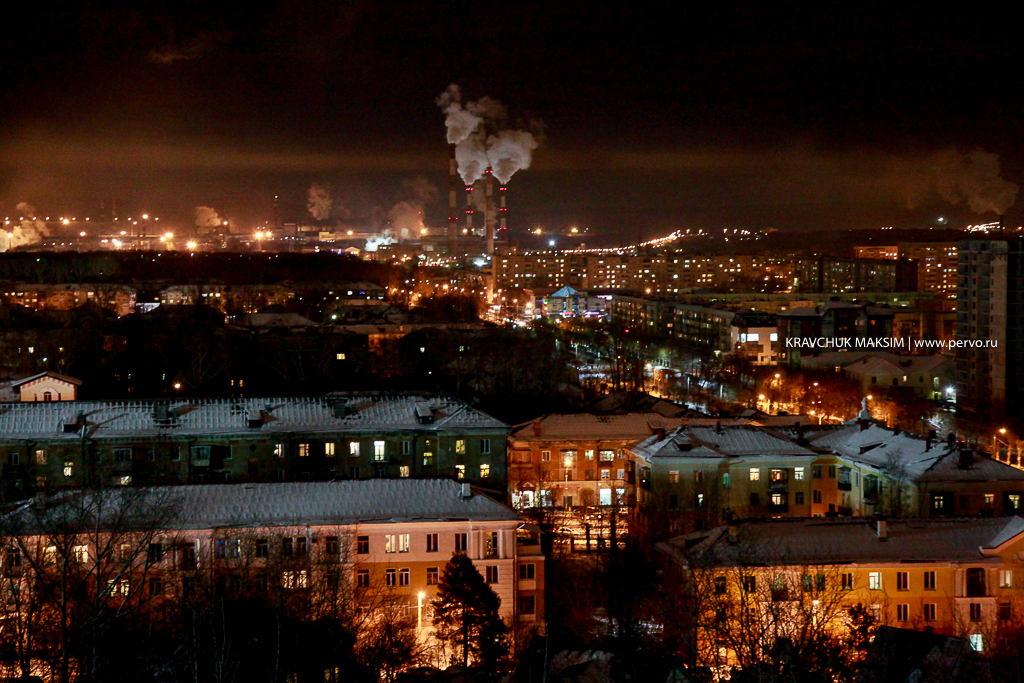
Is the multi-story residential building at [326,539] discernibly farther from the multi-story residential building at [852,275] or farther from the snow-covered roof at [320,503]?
the multi-story residential building at [852,275]

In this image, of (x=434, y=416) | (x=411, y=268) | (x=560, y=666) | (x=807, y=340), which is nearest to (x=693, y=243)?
(x=411, y=268)

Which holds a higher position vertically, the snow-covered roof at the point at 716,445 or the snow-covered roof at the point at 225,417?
the snow-covered roof at the point at 225,417

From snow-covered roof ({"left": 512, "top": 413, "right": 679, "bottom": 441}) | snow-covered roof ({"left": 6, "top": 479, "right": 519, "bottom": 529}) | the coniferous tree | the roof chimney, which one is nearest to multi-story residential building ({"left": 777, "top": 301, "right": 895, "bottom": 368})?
snow-covered roof ({"left": 512, "top": 413, "right": 679, "bottom": 441})

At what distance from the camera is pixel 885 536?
277 inches

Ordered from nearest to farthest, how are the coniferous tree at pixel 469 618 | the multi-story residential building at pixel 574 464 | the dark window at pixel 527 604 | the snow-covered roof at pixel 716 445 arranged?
the coniferous tree at pixel 469 618 → the dark window at pixel 527 604 → the snow-covered roof at pixel 716 445 → the multi-story residential building at pixel 574 464

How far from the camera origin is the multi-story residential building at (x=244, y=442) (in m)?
8.62

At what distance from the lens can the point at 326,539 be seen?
666cm

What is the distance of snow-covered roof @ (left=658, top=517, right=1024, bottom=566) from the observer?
6812 millimetres

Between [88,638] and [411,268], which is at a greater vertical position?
[411,268]

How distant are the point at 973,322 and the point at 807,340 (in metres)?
4.44

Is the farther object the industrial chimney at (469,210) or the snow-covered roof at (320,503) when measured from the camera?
the industrial chimney at (469,210)

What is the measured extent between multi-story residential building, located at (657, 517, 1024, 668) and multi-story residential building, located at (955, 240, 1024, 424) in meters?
9.61

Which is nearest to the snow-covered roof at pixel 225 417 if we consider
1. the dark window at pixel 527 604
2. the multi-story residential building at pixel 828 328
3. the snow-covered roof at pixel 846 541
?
the dark window at pixel 527 604

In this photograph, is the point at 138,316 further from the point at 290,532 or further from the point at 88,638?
the point at 88,638
